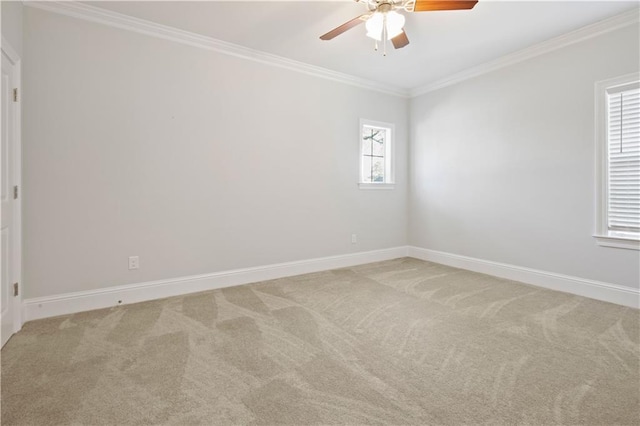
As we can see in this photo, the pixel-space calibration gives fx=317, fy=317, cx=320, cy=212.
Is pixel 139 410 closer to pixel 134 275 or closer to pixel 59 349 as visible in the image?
pixel 59 349

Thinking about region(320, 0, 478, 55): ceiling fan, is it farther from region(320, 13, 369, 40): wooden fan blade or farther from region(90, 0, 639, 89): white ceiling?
region(90, 0, 639, 89): white ceiling

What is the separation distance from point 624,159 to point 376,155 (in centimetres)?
298

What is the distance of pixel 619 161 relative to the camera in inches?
126

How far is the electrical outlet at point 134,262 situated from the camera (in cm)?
322

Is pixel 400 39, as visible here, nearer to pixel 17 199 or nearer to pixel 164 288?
pixel 164 288

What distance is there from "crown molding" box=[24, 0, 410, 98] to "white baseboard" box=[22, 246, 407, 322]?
101 inches

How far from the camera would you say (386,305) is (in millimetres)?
3168

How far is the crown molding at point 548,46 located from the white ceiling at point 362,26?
0.08 meters

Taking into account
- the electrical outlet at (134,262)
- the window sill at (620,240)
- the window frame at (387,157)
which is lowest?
the electrical outlet at (134,262)

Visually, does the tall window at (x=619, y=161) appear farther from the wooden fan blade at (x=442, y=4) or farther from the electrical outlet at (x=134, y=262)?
the electrical outlet at (x=134, y=262)

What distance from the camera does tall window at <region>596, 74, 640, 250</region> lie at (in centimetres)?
310

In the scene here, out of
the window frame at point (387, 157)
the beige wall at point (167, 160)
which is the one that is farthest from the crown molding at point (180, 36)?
the window frame at point (387, 157)

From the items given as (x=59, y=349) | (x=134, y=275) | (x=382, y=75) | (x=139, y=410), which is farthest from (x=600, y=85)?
(x=59, y=349)

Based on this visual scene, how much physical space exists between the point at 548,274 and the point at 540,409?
2.59m
